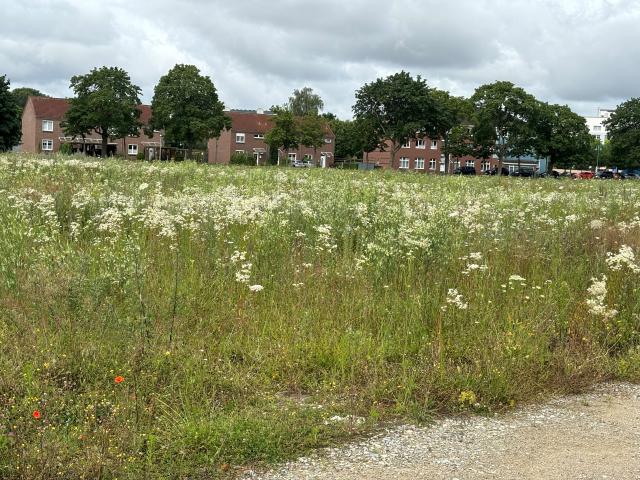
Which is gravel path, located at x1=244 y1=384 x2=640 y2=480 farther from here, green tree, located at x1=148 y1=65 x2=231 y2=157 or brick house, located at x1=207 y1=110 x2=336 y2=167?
brick house, located at x1=207 y1=110 x2=336 y2=167

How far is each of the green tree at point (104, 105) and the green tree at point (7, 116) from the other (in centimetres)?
631

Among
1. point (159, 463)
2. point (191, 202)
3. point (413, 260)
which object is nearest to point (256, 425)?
point (159, 463)

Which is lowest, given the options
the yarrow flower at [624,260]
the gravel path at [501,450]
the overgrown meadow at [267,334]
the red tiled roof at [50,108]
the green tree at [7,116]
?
the gravel path at [501,450]

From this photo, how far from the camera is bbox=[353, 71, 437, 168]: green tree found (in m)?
61.8

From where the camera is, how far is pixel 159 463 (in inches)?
124

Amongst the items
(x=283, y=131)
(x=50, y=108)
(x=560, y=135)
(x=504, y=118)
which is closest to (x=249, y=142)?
(x=283, y=131)

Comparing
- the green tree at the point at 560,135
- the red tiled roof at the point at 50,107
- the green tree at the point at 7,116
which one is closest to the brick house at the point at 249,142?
the red tiled roof at the point at 50,107

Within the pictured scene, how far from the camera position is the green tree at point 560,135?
6825cm

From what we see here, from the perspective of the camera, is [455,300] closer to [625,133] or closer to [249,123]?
[625,133]

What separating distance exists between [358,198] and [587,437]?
7.62 metres

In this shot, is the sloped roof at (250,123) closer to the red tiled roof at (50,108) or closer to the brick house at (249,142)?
the brick house at (249,142)

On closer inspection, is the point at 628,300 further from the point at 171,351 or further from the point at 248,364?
the point at 171,351

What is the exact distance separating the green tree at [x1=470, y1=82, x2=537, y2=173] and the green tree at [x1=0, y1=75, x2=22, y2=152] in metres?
47.9

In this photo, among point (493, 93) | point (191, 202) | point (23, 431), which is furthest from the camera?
point (493, 93)
